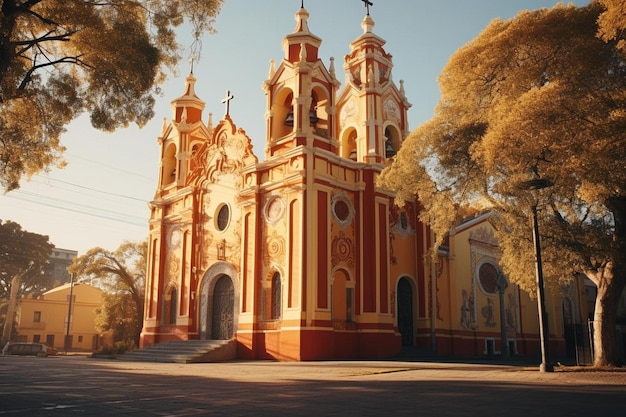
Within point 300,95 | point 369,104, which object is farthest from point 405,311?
point 300,95

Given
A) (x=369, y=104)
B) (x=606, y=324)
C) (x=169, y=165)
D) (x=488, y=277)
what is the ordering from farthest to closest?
1. (x=169, y=165)
2. (x=488, y=277)
3. (x=369, y=104)
4. (x=606, y=324)

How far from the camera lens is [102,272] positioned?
1495 inches

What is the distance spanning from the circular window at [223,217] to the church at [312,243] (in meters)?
0.18

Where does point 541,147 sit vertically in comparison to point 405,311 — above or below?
above

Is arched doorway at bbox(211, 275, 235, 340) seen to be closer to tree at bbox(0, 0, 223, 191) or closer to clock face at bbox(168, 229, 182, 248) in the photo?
clock face at bbox(168, 229, 182, 248)

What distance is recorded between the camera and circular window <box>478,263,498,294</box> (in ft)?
103

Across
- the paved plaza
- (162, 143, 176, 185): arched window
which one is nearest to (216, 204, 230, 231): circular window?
(162, 143, 176, 185): arched window

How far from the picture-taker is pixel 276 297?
2447 cm

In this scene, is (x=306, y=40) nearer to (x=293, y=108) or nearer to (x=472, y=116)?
(x=293, y=108)

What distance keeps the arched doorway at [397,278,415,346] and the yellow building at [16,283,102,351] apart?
111 feet

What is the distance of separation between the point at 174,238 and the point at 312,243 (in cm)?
1133

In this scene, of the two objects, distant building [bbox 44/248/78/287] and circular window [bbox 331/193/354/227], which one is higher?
distant building [bbox 44/248/78/287]

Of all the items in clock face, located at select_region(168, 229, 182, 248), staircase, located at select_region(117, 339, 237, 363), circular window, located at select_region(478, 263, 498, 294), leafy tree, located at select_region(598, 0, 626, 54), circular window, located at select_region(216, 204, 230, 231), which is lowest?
staircase, located at select_region(117, 339, 237, 363)

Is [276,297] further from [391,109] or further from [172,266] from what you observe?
[391,109]
